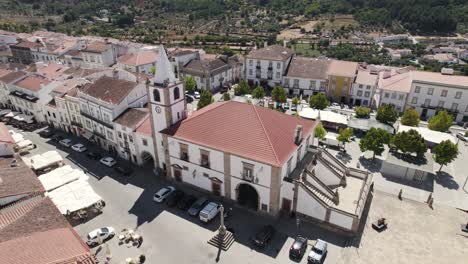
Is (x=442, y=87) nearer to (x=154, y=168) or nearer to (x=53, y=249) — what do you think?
(x=154, y=168)

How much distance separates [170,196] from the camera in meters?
43.3

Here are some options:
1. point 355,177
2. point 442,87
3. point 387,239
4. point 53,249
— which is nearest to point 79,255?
point 53,249

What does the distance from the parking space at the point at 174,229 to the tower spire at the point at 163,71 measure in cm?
1503

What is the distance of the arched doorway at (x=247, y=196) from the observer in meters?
41.6

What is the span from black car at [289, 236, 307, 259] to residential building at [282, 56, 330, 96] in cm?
5354

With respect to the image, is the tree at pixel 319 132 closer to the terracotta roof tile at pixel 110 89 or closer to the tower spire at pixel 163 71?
the tower spire at pixel 163 71

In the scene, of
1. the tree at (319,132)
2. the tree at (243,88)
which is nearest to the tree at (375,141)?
the tree at (319,132)

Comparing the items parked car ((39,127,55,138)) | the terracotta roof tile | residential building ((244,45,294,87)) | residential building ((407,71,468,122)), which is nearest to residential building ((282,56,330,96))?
residential building ((244,45,294,87))

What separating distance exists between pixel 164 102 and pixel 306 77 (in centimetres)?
4982

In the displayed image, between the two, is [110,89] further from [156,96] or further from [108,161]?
[156,96]

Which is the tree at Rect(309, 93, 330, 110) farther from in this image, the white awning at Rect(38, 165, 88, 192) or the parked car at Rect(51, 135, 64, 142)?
the parked car at Rect(51, 135, 64, 142)

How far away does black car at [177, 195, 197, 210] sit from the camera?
4125 cm

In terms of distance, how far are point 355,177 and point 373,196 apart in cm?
344

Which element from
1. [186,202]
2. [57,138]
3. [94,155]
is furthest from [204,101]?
[57,138]
